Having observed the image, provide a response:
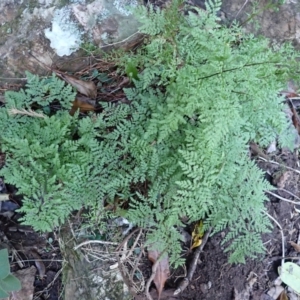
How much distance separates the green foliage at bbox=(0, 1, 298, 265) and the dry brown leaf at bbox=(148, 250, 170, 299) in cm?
17

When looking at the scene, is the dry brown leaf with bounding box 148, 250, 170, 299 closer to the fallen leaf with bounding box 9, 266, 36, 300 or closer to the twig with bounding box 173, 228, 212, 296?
the twig with bounding box 173, 228, 212, 296

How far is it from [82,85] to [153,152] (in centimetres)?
60

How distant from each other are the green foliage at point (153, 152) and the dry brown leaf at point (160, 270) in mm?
168

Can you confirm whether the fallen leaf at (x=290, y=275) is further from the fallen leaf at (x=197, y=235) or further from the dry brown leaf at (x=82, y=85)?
the dry brown leaf at (x=82, y=85)

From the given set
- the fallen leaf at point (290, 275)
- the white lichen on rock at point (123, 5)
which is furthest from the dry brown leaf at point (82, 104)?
the fallen leaf at point (290, 275)

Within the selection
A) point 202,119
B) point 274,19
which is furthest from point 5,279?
point 274,19

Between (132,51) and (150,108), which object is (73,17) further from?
(150,108)

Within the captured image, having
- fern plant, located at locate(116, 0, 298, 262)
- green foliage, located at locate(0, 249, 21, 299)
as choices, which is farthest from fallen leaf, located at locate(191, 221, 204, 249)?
green foliage, located at locate(0, 249, 21, 299)

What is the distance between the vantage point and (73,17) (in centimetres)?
248

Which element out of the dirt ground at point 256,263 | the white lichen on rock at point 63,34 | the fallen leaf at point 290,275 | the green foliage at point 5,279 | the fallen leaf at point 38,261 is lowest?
the fallen leaf at point 290,275

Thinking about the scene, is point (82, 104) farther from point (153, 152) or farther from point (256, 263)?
point (256, 263)

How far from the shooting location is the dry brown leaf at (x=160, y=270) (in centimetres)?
256

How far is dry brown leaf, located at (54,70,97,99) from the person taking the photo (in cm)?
253

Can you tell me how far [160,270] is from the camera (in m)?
2.58
